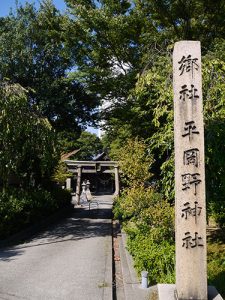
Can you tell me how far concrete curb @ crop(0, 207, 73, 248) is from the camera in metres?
12.6

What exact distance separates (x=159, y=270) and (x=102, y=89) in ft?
A: 36.0

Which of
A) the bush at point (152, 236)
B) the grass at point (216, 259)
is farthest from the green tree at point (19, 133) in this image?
the grass at point (216, 259)

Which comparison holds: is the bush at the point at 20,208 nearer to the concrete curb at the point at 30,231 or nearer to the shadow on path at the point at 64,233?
the concrete curb at the point at 30,231

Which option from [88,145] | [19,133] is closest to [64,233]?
[19,133]

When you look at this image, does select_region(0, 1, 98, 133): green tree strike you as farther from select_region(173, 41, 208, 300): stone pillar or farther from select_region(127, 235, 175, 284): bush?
select_region(173, 41, 208, 300): stone pillar

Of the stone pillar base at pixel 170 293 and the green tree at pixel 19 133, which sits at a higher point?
the green tree at pixel 19 133

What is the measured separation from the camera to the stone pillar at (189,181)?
5.53 m

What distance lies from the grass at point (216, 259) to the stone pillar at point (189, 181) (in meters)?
2.14

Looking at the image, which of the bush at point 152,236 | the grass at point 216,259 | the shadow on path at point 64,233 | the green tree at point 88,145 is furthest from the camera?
the green tree at point 88,145

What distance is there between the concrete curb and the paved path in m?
0.41

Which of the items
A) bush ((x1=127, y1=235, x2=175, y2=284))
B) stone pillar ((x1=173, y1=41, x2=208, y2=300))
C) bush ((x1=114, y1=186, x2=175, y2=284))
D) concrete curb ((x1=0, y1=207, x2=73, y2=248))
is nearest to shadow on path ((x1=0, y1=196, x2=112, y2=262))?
concrete curb ((x1=0, y1=207, x2=73, y2=248))

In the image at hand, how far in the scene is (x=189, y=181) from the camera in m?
5.71

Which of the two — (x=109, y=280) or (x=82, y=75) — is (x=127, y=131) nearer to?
(x=82, y=75)

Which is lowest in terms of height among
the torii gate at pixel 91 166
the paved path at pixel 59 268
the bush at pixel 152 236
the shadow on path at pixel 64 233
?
the paved path at pixel 59 268
